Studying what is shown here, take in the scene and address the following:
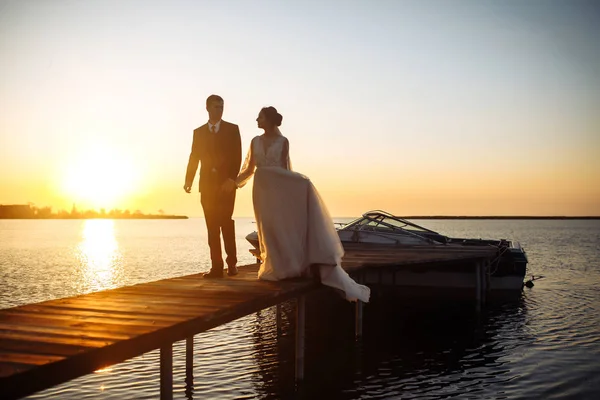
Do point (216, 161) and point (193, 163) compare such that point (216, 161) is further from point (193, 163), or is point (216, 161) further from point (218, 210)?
point (218, 210)

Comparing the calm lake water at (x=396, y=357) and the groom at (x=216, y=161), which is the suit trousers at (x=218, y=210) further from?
the calm lake water at (x=396, y=357)

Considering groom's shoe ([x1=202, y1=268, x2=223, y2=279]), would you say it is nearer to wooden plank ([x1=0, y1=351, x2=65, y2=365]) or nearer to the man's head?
the man's head

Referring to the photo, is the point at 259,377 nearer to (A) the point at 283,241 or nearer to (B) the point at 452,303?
(A) the point at 283,241

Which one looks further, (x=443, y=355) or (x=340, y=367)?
(x=443, y=355)

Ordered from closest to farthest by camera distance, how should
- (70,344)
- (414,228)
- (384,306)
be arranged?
(70,344)
(384,306)
(414,228)

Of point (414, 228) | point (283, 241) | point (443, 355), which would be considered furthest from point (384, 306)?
point (283, 241)

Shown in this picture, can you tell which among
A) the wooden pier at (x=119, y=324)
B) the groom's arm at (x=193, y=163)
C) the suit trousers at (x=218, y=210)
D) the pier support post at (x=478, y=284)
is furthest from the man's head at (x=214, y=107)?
the pier support post at (x=478, y=284)

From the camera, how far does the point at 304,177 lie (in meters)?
8.33

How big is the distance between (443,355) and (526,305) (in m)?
9.84

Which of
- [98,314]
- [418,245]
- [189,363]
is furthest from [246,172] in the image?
[418,245]

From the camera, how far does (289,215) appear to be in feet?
27.0

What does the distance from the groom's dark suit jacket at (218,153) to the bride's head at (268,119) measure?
627mm

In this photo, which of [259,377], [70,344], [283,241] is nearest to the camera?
[70,344]

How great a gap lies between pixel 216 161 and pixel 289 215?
1628 millimetres
